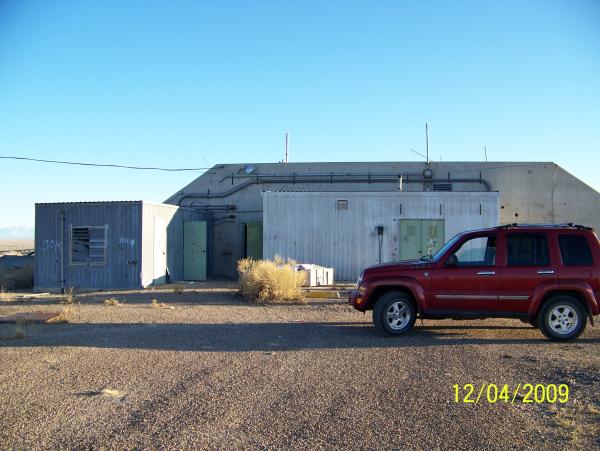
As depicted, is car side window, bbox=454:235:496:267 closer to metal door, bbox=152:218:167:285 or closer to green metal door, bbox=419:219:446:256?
green metal door, bbox=419:219:446:256

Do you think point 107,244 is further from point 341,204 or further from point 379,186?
point 379,186

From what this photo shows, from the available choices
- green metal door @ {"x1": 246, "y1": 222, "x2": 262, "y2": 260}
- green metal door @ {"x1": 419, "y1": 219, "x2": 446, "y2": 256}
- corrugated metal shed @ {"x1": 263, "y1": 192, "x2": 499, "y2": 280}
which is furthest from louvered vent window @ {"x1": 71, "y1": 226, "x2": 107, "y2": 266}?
green metal door @ {"x1": 419, "y1": 219, "x2": 446, "y2": 256}

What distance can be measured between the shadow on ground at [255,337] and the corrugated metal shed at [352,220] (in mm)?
10699

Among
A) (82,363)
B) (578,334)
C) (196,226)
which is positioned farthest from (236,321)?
(196,226)

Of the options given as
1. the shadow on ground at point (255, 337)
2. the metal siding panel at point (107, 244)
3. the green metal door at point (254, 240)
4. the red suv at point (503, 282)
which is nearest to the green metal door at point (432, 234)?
the green metal door at point (254, 240)

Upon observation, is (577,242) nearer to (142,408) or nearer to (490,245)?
(490,245)

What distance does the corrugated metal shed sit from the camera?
864 inches

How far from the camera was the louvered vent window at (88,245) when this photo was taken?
20094mm

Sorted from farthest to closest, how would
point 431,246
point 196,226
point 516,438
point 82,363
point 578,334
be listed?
point 196,226 → point 431,246 → point 578,334 → point 82,363 → point 516,438

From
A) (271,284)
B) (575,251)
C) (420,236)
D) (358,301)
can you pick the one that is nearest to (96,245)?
(271,284)

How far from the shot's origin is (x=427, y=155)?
2819 cm

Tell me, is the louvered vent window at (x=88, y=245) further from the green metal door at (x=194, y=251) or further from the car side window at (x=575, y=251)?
the car side window at (x=575, y=251)

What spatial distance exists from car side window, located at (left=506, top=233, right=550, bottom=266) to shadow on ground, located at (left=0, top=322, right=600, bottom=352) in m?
1.36

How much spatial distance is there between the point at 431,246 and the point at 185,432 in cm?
1806
